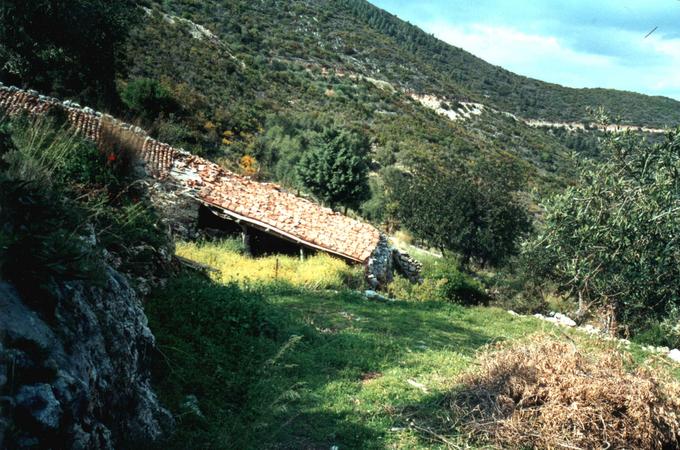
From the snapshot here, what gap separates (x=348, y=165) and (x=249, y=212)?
11.6m

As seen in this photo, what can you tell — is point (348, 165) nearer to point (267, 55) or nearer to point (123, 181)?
point (123, 181)

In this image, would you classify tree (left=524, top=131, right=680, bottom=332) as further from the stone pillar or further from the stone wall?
the stone pillar

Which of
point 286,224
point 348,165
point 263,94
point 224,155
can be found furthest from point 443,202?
point 263,94

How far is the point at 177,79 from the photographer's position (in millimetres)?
42594

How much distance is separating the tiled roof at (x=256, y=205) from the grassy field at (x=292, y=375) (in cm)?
805

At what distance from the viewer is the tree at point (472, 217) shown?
27.0m

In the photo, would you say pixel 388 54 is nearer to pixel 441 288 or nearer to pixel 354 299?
pixel 441 288

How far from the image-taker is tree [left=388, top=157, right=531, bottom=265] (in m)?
27.0

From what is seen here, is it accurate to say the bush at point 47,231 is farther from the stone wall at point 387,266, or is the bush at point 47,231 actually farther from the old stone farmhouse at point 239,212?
the stone wall at point 387,266

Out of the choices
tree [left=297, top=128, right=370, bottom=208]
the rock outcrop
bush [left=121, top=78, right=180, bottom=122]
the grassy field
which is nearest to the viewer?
the rock outcrop

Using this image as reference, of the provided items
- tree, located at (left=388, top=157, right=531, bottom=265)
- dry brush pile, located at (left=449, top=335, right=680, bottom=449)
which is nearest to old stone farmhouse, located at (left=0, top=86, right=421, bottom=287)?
tree, located at (left=388, top=157, right=531, bottom=265)

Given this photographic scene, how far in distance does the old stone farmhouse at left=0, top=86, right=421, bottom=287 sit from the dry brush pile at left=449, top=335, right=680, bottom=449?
1166 centimetres

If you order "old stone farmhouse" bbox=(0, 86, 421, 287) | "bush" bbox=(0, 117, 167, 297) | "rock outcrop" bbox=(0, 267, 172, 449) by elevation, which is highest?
"bush" bbox=(0, 117, 167, 297)

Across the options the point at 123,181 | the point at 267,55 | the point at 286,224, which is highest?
the point at 267,55
